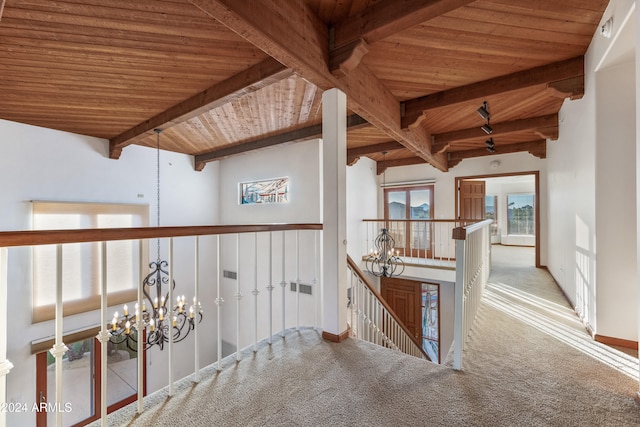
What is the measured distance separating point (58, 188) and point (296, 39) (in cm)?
452

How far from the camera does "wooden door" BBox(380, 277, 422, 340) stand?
611 centimetres

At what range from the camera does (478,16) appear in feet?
6.50

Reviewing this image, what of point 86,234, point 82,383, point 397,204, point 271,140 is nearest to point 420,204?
point 397,204

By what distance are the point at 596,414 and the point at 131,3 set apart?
3.62 meters

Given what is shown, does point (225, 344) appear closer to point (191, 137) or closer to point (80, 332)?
point (80, 332)

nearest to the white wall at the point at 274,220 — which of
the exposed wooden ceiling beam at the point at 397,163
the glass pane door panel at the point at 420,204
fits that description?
the exposed wooden ceiling beam at the point at 397,163

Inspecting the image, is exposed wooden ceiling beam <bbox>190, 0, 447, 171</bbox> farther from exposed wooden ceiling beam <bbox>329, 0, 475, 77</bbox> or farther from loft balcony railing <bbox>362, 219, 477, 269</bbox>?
loft balcony railing <bbox>362, 219, 477, 269</bbox>

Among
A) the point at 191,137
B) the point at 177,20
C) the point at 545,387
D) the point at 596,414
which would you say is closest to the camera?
the point at 596,414

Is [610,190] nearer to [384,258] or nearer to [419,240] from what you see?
[384,258]

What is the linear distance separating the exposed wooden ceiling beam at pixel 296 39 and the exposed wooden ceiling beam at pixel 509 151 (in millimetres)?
3933

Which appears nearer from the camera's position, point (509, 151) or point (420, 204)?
point (509, 151)

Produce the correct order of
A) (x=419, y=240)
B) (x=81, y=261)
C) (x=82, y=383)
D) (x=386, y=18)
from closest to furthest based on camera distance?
(x=386, y=18) → (x=81, y=261) → (x=82, y=383) → (x=419, y=240)

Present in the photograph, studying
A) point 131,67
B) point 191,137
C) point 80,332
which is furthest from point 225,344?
point 131,67

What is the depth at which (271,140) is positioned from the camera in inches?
188
